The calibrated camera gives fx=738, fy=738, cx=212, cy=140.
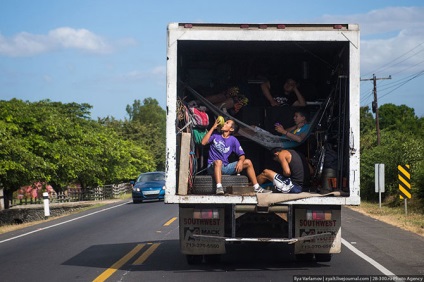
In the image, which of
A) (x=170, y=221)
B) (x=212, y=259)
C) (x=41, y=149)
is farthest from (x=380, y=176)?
(x=41, y=149)

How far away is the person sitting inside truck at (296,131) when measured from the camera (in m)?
11.8

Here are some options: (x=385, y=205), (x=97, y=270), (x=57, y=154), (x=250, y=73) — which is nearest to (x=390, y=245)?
(x=250, y=73)

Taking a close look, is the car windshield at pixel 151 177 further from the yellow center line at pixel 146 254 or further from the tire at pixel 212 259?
the tire at pixel 212 259

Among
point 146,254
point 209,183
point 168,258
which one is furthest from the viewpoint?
point 146,254

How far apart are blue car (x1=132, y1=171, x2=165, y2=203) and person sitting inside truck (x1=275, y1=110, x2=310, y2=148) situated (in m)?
21.5

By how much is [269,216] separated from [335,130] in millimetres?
1944

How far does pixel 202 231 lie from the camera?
35.1 ft

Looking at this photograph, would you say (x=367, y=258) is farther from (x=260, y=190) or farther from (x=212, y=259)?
(x=212, y=259)

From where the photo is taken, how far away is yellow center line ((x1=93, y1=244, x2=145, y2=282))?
10.4 m

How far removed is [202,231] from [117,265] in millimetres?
1809

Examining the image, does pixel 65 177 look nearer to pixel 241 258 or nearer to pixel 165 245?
pixel 165 245

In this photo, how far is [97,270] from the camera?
11188 millimetres

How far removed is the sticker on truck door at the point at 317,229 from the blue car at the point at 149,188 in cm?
2273

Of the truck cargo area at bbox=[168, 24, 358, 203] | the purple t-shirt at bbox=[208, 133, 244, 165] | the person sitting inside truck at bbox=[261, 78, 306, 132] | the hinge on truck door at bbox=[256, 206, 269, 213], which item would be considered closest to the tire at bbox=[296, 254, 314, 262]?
the truck cargo area at bbox=[168, 24, 358, 203]
